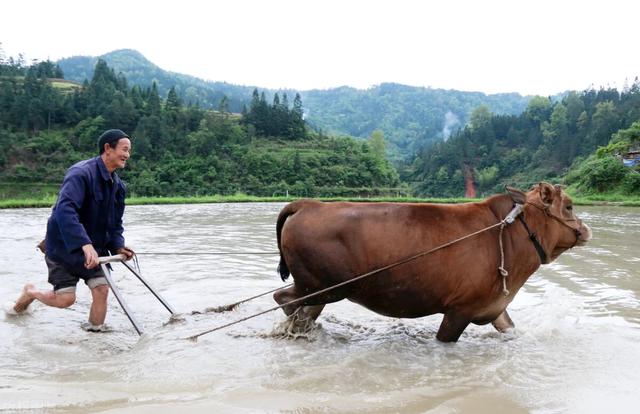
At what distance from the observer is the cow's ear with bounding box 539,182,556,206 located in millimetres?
4939

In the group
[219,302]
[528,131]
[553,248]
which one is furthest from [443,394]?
[528,131]

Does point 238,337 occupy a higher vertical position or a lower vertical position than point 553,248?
lower

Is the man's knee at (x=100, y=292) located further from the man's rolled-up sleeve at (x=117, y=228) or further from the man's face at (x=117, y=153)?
the man's face at (x=117, y=153)

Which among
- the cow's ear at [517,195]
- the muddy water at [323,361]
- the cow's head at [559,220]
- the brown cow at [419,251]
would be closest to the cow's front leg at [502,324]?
the muddy water at [323,361]

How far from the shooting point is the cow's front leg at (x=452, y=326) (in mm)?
4770

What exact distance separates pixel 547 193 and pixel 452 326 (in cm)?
150

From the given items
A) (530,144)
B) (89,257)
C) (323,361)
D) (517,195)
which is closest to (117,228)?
(89,257)

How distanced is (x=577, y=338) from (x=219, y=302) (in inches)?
160

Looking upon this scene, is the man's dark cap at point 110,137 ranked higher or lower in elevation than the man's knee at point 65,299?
higher

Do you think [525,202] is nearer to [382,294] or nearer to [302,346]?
[382,294]

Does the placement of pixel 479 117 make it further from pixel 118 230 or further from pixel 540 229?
pixel 118 230

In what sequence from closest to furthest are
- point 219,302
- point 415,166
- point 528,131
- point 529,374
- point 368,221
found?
point 529,374, point 368,221, point 219,302, point 528,131, point 415,166

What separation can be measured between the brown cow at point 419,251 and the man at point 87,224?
1.63 meters

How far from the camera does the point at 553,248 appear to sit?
5.09 meters
